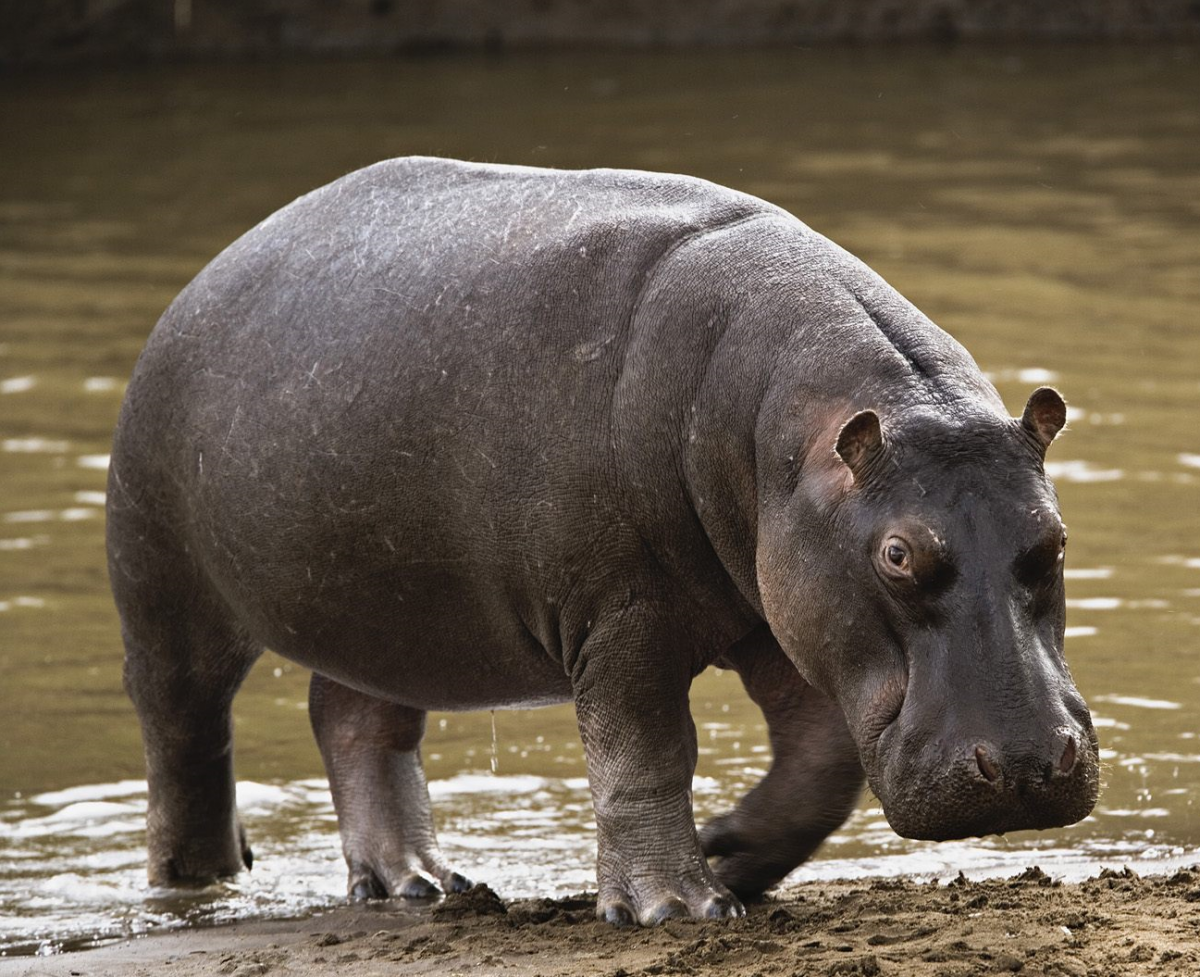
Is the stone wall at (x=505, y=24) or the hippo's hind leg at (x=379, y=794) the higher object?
the stone wall at (x=505, y=24)

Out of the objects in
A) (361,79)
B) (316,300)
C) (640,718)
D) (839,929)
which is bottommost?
(839,929)

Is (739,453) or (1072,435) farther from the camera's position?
(1072,435)

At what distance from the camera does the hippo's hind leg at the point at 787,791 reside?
462 cm

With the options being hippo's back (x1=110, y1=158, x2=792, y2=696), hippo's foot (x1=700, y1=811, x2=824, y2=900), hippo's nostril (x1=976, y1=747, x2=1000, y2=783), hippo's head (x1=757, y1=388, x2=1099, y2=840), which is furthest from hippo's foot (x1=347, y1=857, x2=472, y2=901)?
Answer: hippo's nostril (x1=976, y1=747, x2=1000, y2=783)

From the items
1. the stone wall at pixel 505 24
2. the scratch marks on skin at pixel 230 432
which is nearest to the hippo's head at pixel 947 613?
the scratch marks on skin at pixel 230 432

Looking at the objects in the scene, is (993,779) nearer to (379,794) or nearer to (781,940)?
(781,940)

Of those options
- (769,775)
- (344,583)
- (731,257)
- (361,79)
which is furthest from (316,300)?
(361,79)

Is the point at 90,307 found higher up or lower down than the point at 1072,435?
higher up

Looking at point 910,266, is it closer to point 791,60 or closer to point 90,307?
point 90,307

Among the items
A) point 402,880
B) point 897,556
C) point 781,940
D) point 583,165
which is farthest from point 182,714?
point 583,165

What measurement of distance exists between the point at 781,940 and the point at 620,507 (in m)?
0.88

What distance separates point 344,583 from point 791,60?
1869 centimetres

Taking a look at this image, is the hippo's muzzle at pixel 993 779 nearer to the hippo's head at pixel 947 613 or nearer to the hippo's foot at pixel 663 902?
the hippo's head at pixel 947 613

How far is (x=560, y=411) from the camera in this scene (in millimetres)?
4465
